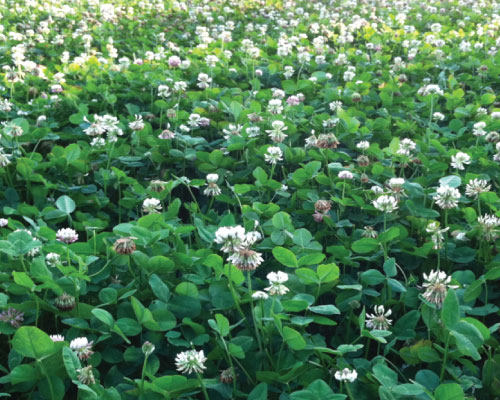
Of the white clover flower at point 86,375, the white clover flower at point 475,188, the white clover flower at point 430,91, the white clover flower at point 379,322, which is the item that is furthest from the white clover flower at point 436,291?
the white clover flower at point 430,91

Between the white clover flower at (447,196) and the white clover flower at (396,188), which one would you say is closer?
the white clover flower at (447,196)

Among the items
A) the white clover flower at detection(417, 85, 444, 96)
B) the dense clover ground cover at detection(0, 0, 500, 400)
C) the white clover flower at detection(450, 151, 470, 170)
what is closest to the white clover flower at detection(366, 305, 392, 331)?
the dense clover ground cover at detection(0, 0, 500, 400)

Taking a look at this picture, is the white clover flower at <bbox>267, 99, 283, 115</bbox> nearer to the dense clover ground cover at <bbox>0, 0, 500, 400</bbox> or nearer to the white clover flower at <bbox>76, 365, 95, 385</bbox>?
the dense clover ground cover at <bbox>0, 0, 500, 400</bbox>

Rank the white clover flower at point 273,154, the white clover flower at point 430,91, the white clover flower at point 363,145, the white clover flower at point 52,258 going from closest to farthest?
the white clover flower at point 52,258, the white clover flower at point 273,154, the white clover flower at point 363,145, the white clover flower at point 430,91

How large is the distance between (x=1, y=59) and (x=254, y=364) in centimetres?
346

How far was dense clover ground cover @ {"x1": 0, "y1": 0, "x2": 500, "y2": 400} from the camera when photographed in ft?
4.54

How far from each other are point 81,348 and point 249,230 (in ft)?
2.36

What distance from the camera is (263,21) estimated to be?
587cm

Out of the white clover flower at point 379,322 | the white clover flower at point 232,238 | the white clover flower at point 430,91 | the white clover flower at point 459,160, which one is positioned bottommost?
the white clover flower at point 430,91

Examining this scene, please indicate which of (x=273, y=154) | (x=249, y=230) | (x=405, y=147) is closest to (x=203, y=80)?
(x=273, y=154)

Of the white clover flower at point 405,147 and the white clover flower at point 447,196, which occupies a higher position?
the white clover flower at point 447,196

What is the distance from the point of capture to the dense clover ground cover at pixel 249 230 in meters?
1.38

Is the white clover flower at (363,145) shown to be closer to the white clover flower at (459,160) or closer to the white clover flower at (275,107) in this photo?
the white clover flower at (459,160)

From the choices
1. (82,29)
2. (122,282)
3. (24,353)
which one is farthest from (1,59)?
(24,353)
